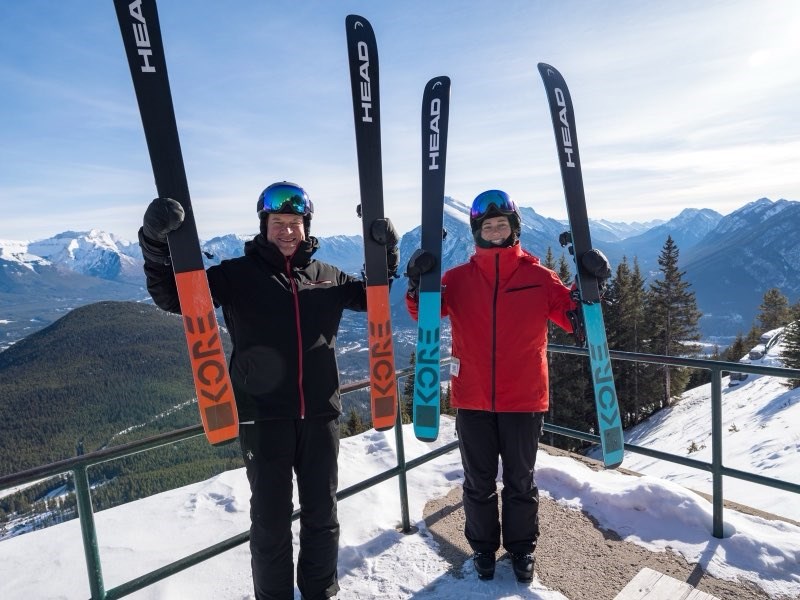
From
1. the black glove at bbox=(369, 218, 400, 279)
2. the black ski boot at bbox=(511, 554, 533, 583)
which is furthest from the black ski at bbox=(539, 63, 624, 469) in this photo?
the black glove at bbox=(369, 218, 400, 279)

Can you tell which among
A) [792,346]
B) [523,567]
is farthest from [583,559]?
[792,346]

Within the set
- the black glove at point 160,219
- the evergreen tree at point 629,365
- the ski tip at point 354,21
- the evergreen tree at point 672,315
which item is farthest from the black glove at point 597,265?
the evergreen tree at point 672,315

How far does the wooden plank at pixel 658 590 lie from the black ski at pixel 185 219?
2.14 m

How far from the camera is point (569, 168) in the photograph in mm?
3520

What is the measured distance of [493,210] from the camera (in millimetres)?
2877

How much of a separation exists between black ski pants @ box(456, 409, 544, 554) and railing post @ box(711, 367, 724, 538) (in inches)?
46.5

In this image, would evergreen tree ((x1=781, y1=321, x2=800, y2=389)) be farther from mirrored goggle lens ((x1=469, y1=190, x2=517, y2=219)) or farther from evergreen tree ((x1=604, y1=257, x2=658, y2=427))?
mirrored goggle lens ((x1=469, y1=190, x2=517, y2=219))

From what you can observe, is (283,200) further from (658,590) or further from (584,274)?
(658,590)

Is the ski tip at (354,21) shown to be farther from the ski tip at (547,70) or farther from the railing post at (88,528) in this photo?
the railing post at (88,528)

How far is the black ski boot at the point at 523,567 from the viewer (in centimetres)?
282

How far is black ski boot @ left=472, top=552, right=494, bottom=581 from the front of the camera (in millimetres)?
2854

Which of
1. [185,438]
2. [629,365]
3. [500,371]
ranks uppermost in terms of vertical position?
[500,371]

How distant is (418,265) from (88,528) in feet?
6.94

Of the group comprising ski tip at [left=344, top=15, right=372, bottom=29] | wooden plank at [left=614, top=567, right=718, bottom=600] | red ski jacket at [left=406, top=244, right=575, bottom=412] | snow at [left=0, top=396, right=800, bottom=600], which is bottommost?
snow at [left=0, top=396, right=800, bottom=600]
